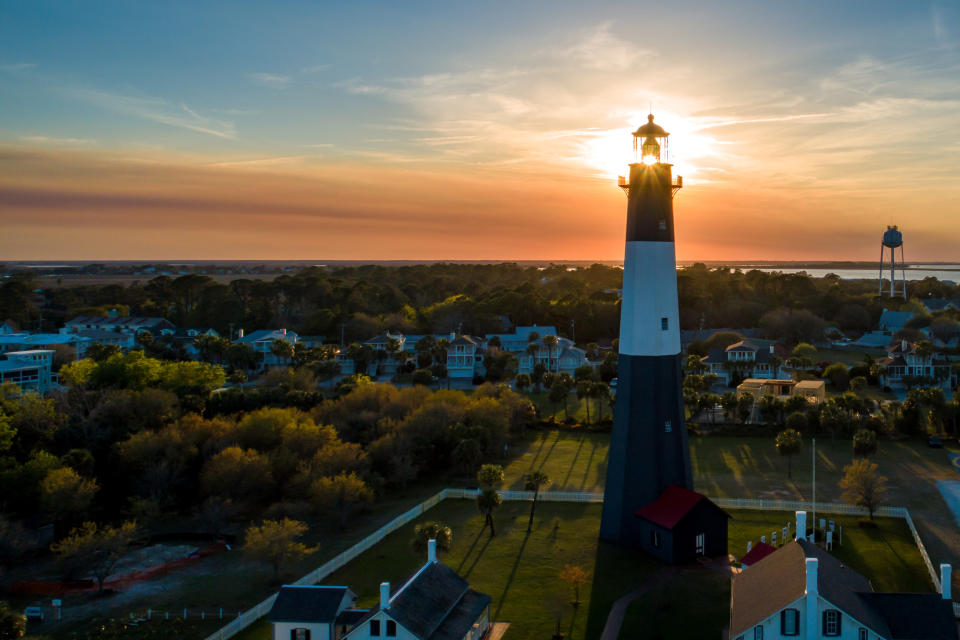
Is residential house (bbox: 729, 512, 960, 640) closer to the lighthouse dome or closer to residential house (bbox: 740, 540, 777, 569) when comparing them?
residential house (bbox: 740, 540, 777, 569)

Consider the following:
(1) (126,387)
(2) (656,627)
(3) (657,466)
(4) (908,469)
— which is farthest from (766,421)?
(1) (126,387)

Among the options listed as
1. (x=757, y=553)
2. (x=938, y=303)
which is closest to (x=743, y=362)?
(x=757, y=553)

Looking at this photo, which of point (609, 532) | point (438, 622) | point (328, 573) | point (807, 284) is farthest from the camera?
point (807, 284)

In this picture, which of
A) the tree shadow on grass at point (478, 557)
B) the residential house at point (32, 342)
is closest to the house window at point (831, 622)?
the tree shadow on grass at point (478, 557)

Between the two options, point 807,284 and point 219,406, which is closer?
point 219,406

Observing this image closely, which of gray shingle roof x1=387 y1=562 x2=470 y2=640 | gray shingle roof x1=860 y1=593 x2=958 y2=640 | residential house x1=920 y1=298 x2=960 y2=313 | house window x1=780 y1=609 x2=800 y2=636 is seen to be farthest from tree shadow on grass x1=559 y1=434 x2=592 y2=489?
residential house x1=920 y1=298 x2=960 y2=313

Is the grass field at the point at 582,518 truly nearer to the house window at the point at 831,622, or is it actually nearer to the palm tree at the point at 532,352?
the house window at the point at 831,622

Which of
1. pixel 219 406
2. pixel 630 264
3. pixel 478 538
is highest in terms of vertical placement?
pixel 630 264

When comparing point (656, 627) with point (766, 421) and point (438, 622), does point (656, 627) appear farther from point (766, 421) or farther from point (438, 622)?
point (766, 421)
